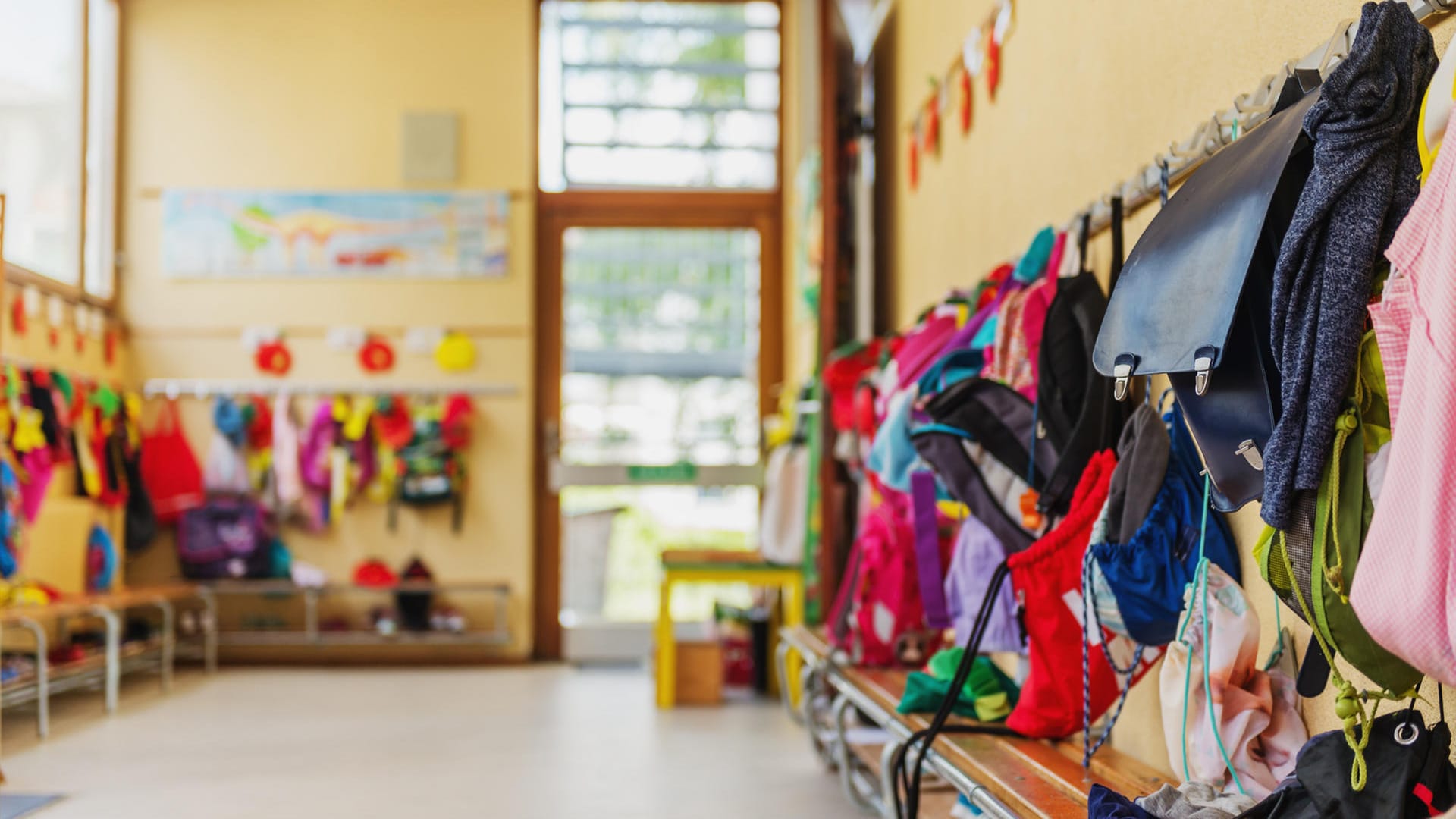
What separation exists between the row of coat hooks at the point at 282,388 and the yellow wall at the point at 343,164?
6cm

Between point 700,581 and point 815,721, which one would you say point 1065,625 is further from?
point 700,581

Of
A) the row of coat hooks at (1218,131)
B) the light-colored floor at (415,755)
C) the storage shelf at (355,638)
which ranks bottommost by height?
the light-colored floor at (415,755)

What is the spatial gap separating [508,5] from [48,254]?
278 centimetres

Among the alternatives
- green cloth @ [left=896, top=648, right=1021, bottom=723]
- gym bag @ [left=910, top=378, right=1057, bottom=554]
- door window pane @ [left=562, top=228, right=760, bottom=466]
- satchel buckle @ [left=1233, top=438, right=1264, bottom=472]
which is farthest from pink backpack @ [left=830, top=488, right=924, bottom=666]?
door window pane @ [left=562, top=228, right=760, bottom=466]

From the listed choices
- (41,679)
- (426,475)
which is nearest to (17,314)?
(41,679)

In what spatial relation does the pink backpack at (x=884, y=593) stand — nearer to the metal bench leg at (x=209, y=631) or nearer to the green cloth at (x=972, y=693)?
the green cloth at (x=972, y=693)

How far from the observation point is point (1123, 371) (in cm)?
193

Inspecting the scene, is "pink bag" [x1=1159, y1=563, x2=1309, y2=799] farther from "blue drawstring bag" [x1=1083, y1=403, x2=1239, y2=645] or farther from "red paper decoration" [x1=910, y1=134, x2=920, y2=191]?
"red paper decoration" [x1=910, y1=134, x2=920, y2=191]

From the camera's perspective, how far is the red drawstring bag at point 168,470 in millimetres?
7340

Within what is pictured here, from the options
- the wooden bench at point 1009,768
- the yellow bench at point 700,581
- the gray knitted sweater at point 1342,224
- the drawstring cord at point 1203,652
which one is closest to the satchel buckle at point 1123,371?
the drawstring cord at point 1203,652

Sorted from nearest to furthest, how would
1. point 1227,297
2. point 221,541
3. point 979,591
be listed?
1. point 1227,297
2. point 979,591
3. point 221,541

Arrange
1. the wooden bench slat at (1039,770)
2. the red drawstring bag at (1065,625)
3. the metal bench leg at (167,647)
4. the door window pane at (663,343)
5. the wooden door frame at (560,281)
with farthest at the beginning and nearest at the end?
the door window pane at (663,343) → the wooden door frame at (560,281) → the metal bench leg at (167,647) → the red drawstring bag at (1065,625) → the wooden bench slat at (1039,770)

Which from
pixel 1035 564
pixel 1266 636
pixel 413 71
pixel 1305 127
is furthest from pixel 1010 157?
pixel 413 71

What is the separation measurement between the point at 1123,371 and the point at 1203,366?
0.77 ft
